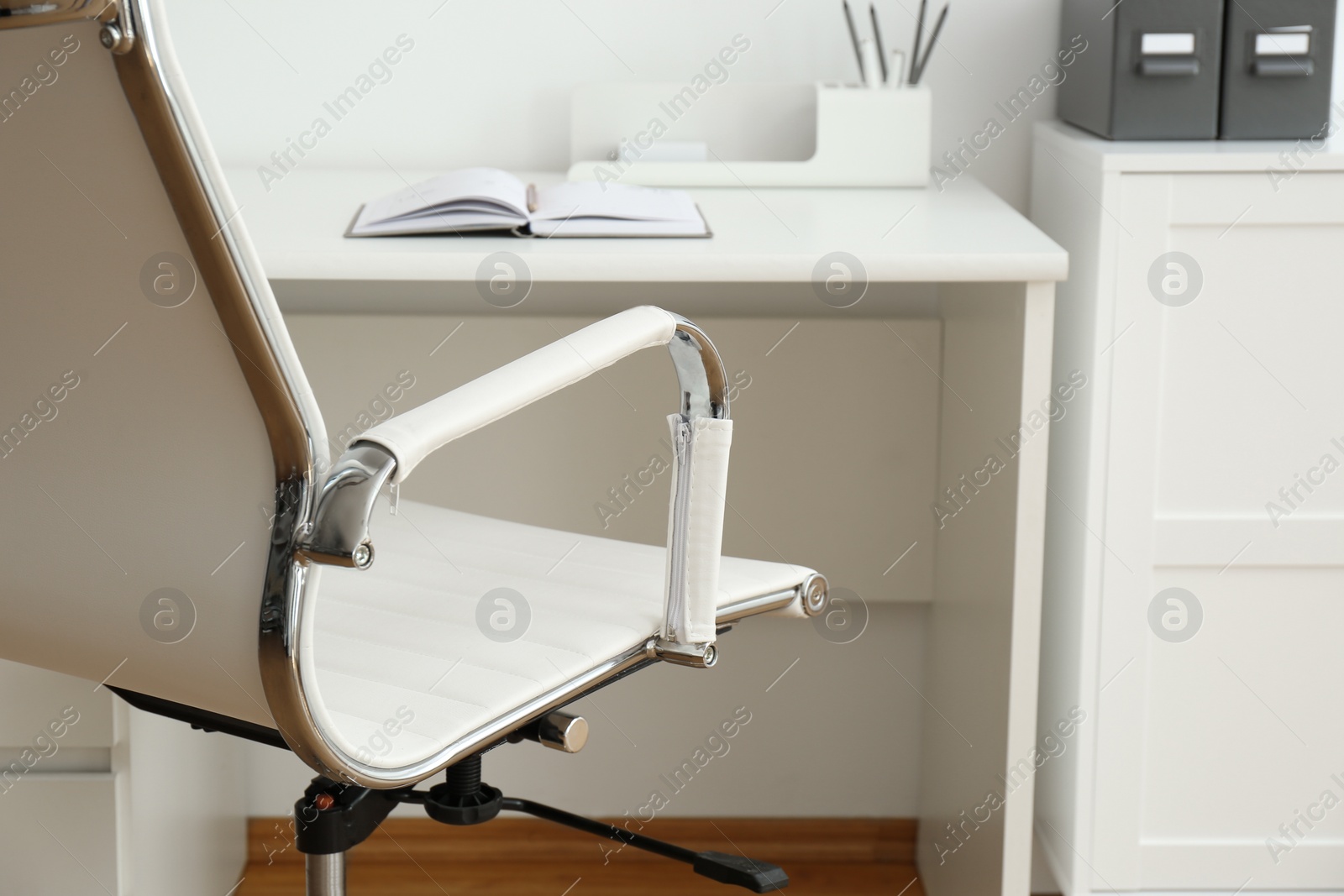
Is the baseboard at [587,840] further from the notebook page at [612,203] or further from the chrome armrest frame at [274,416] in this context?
the chrome armrest frame at [274,416]

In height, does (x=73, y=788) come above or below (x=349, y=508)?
below

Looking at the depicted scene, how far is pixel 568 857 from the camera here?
1791mm

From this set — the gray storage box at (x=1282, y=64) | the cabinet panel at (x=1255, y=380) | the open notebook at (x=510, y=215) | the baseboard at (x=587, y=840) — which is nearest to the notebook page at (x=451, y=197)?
the open notebook at (x=510, y=215)

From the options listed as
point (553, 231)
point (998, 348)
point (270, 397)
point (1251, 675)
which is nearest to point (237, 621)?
point (270, 397)

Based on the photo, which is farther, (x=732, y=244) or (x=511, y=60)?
(x=511, y=60)

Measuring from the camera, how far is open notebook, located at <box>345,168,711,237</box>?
46.3 inches

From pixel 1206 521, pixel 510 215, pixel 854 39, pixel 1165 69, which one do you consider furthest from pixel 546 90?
pixel 1206 521

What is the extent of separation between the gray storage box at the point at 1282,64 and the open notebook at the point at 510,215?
61 centimetres

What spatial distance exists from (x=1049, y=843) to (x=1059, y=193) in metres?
0.73

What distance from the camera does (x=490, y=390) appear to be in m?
0.73

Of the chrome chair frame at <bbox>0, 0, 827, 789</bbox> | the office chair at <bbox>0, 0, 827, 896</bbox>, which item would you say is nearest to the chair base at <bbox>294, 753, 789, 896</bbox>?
the office chair at <bbox>0, 0, 827, 896</bbox>

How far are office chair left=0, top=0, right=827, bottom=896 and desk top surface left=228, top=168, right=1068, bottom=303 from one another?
0.22 metres

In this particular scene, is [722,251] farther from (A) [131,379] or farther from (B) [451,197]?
(A) [131,379]

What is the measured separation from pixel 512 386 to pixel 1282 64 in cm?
100
